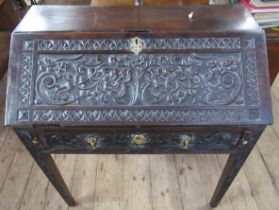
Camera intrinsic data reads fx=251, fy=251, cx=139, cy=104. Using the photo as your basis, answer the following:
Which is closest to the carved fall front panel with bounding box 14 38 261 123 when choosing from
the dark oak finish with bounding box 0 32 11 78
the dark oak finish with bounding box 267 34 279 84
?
the dark oak finish with bounding box 267 34 279 84

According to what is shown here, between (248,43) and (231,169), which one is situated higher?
(248,43)

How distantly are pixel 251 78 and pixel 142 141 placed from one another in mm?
401

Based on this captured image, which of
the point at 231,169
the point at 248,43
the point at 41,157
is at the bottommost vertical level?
the point at 231,169

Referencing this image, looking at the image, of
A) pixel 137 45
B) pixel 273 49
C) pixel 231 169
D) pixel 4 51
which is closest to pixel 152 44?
pixel 137 45

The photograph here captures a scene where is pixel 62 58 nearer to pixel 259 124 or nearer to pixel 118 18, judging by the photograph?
pixel 118 18

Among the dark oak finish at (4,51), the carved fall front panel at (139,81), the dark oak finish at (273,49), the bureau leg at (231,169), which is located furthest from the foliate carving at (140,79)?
the dark oak finish at (4,51)

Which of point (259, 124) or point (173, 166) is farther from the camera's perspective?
point (173, 166)

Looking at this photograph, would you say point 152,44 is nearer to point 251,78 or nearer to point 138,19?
point 138,19

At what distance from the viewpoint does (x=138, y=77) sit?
2.60 ft

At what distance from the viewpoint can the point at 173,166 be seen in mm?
1399

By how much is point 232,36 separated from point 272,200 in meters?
0.90

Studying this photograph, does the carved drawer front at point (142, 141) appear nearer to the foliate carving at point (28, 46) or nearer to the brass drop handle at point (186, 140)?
the brass drop handle at point (186, 140)

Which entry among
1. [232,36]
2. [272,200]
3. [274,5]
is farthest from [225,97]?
[272,200]

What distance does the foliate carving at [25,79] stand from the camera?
2.54ft
